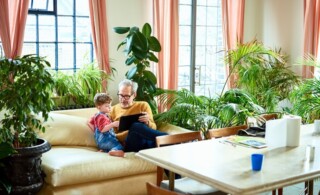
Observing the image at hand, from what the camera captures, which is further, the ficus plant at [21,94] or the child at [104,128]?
the child at [104,128]

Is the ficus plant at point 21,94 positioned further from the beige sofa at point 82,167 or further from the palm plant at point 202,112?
the palm plant at point 202,112

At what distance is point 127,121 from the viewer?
4.21m

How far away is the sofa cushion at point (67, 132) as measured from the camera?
164 inches

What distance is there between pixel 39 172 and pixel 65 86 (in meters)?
1.44

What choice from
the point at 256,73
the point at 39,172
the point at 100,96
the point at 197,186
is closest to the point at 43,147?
the point at 39,172

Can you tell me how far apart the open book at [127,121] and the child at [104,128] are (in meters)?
0.05

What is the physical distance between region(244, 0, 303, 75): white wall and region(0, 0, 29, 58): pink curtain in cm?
364

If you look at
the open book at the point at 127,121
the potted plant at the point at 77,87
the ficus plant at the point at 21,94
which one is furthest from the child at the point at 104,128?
the ficus plant at the point at 21,94

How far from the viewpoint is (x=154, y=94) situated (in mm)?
5074

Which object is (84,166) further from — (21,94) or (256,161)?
(256,161)

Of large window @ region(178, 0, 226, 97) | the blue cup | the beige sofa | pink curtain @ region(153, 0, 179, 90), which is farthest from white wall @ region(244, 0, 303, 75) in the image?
the blue cup

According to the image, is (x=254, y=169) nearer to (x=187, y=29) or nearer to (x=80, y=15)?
(x=80, y=15)

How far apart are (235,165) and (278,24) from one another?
467cm

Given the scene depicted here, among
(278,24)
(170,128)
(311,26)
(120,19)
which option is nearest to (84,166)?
(170,128)
